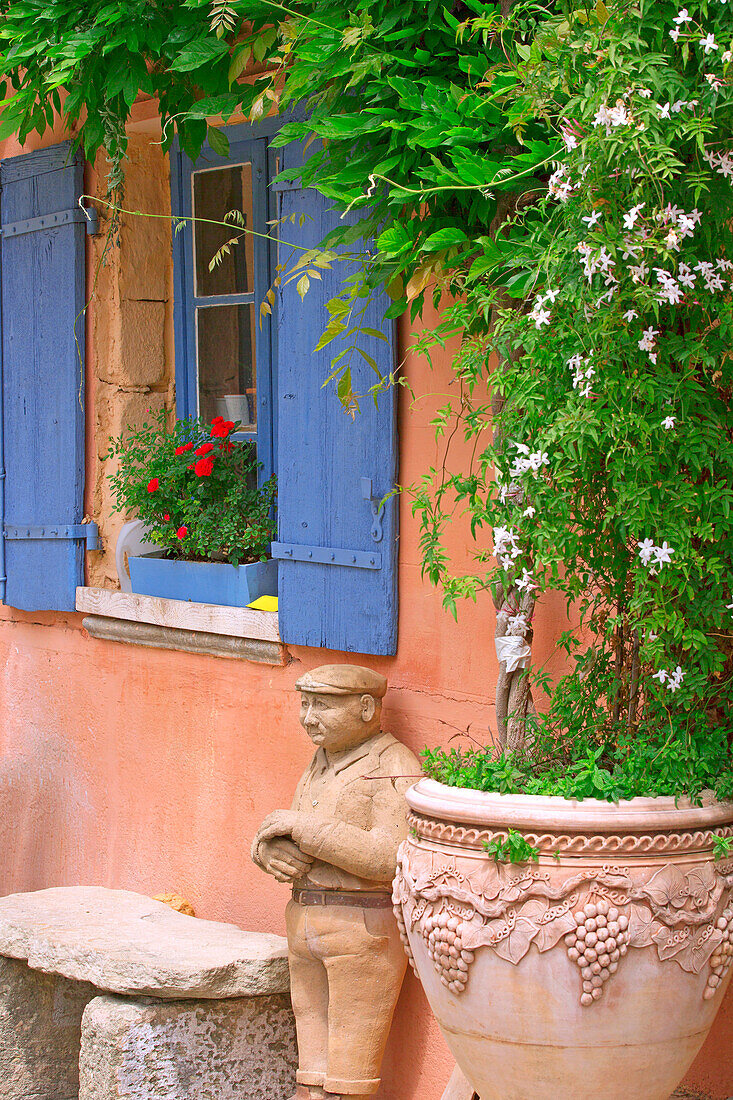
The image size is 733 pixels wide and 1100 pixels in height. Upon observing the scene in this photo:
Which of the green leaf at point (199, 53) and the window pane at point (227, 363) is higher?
the green leaf at point (199, 53)

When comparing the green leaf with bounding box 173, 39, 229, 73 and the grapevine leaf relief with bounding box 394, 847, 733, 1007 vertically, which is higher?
the green leaf with bounding box 173, 39, 229, 73

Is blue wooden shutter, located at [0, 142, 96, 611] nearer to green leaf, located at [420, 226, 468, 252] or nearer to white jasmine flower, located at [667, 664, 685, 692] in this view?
green leaf, located at [420, 226, 468, 252]

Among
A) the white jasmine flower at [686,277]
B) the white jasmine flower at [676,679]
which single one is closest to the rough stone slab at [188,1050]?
the white jasmine flower at [676,679]

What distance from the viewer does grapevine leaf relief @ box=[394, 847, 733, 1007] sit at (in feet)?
7.11

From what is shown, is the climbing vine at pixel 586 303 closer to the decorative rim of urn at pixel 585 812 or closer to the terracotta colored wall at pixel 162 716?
the decorative rim of urn at pixel 585 812

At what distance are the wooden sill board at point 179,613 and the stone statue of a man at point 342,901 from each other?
0.66 metres

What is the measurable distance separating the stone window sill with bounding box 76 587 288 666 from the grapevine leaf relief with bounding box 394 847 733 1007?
175 centimetres

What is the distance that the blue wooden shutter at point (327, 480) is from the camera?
3541mm

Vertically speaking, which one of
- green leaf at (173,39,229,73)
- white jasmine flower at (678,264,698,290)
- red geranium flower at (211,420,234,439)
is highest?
green leaf at (173,39,229,73)

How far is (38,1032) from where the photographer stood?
3.93 meters

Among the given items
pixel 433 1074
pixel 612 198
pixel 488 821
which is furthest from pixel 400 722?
pixel 612 198

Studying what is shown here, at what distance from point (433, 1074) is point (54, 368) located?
2.86m

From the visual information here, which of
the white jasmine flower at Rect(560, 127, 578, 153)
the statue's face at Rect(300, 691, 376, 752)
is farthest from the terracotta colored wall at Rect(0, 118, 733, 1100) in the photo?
the white jasmine flower at Rect(560, 127, 578, 153)

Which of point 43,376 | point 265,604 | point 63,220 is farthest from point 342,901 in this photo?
point 63,220
